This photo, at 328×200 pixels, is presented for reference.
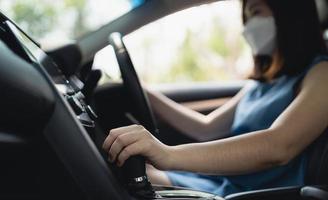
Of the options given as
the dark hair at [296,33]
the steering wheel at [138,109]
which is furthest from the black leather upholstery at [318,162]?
the steering wheel at [138,109]

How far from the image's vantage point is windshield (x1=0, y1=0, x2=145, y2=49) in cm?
237

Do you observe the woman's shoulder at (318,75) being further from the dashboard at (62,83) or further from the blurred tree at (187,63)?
the blurred tree at (187,63)

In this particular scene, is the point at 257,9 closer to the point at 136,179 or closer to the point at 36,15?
the point at 136,179

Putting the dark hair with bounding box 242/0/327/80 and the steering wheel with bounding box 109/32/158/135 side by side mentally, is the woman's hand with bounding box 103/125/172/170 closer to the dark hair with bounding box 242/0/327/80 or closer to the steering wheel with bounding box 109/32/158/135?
the steering wheel with bounding box 109/32/158/135

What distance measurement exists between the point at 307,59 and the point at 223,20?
2.20 metres

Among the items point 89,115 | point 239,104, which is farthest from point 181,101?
point 89,115

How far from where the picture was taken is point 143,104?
1.47 m

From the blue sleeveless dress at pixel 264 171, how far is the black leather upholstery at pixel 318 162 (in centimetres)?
4

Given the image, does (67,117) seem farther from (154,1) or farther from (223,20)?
(223,20)

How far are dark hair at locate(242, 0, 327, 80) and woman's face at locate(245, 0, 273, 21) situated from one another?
0.02 meters

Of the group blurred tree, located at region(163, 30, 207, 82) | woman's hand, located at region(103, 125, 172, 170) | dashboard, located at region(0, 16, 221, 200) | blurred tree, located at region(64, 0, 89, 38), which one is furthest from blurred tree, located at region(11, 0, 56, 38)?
dashboard, located at region(0, 16, 221, 200)

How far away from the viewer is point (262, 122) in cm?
169

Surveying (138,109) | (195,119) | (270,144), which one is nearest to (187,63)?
(195,119)

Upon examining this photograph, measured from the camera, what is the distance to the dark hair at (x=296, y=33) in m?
1.69
